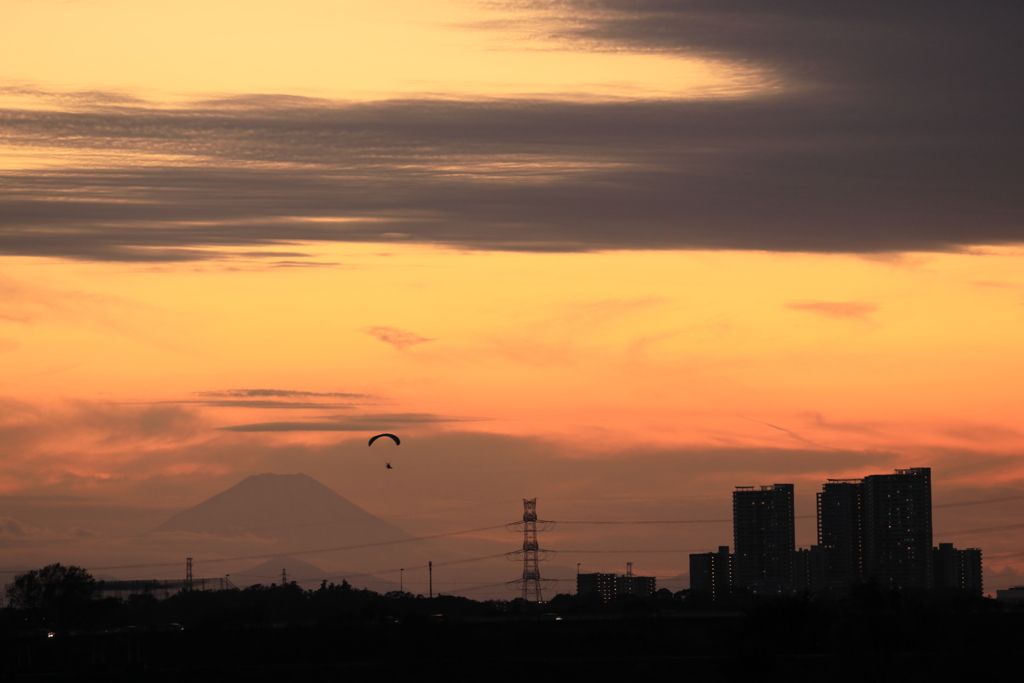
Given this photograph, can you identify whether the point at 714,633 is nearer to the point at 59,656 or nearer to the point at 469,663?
the point at 469,663

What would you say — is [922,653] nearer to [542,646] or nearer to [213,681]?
[542,646]

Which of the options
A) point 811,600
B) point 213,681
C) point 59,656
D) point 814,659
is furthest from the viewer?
point 811,600

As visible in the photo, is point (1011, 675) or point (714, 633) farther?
point (714, 633)

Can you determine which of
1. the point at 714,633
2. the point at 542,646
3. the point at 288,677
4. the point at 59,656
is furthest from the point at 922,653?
the point at 59,656

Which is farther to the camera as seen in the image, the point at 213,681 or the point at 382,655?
the point at 382,655

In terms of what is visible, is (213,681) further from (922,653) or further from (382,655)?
(922,653)

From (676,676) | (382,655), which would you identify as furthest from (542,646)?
(676,676)

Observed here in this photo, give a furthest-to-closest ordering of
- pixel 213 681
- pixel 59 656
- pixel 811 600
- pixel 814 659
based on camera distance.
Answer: pixel 811 600, pixel 59 656, pixel 814 659, pixel 213 681
